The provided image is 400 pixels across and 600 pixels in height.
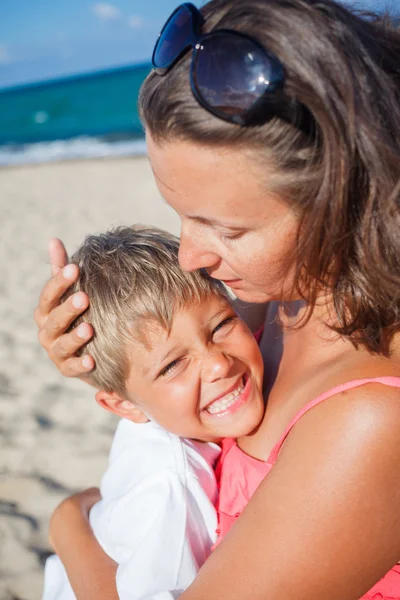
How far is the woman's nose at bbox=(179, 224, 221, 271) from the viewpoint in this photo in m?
1.79

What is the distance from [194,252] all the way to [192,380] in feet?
1.67

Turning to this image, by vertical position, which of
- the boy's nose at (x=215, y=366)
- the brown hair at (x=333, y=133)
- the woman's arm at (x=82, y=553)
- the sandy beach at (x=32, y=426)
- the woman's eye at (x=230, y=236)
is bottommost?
the sandy beach at (x=32, y=426)

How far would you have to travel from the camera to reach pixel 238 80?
1.44 meters

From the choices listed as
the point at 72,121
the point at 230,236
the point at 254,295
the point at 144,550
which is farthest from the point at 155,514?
the point at 72,121

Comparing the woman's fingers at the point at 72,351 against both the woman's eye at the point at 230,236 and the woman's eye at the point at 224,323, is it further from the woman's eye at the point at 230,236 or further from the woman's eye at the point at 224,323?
the woman's eye at the point at 230,236

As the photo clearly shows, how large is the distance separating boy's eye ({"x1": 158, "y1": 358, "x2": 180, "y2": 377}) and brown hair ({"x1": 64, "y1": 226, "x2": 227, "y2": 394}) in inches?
4.7

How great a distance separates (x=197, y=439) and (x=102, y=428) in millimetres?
1965

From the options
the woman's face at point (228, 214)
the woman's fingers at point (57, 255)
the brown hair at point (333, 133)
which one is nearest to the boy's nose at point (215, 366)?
the woman's face at point (228, 214)

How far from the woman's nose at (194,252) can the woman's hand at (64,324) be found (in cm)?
45

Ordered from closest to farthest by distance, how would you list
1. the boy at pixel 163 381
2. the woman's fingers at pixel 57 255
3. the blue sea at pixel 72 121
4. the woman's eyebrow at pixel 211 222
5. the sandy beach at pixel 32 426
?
the woman's eyebrow at pixel 211 222 → the boy at pixel 163 381 → the woman's fingers at pixel 57 255 → the sandy beach at pixel 32 426 → the blue sea at pixel 72 121

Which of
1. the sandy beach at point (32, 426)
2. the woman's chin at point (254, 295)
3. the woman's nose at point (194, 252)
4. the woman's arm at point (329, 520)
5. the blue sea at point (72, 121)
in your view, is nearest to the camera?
the woman's arm at point (329, 520)

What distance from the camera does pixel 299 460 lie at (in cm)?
149

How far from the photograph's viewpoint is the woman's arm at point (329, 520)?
1.40 meters

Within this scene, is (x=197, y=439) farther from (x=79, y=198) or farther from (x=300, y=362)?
(x=79, y=198)
